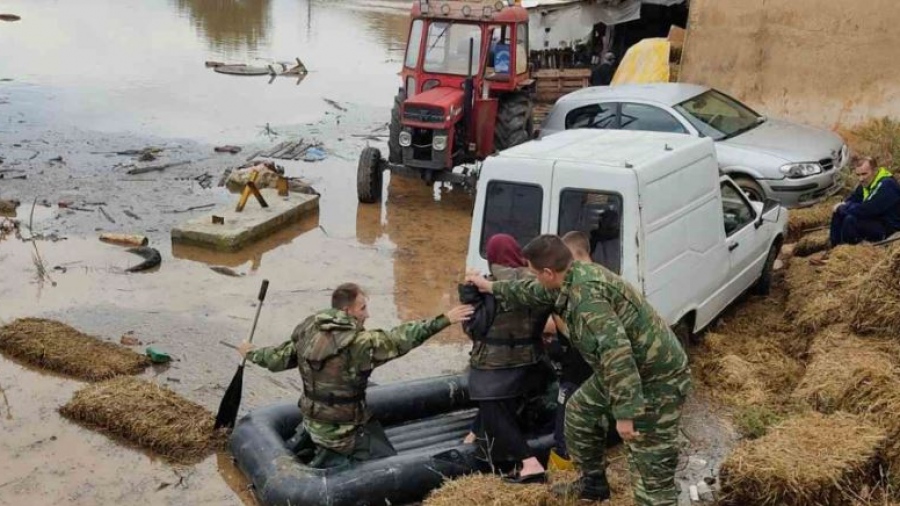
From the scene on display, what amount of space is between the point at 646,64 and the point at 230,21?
991 inches

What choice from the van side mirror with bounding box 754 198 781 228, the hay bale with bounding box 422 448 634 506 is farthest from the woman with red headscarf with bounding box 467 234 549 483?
the van side mirror with bounding box 754 198 781 228

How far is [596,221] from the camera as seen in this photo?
650 cm

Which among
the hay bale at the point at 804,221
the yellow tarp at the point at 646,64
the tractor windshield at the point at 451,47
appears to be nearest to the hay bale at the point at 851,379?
the hay bale at the point at 804,221

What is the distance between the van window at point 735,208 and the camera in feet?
27.7

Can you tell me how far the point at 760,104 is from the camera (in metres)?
15.5

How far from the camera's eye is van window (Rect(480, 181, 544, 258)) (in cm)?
666

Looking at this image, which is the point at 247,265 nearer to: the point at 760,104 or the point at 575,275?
the point at 575,275

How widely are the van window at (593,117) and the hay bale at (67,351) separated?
6918 mm

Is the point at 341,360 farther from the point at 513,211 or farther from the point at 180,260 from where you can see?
the point at 180,260

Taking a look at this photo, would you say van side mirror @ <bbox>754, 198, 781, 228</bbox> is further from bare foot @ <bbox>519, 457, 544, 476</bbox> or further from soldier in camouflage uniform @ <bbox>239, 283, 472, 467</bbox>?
soldier in camouflage uniform @ <bbox>239, 283, 472, 467</bbox>

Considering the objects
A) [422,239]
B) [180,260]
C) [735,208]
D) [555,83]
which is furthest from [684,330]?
[555,83]

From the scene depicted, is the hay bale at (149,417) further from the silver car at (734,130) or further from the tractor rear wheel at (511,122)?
the silver car at (734,130)

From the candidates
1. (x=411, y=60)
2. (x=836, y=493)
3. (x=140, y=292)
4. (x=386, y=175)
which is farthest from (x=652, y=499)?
(x=386, y=175)

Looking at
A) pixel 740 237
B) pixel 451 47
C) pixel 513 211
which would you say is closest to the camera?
pixel 513 211
